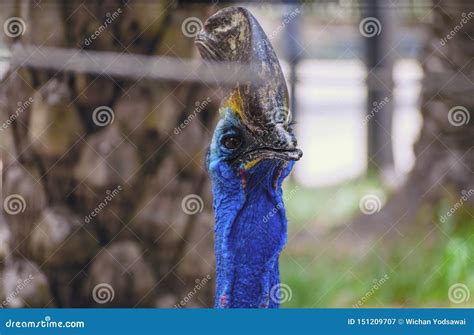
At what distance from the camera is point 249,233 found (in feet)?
6.31

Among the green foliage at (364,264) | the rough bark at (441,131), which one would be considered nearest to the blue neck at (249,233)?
the green foliage at (364,264)

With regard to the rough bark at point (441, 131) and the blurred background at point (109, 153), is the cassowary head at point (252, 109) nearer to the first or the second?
the blurred background at point (109, 153)

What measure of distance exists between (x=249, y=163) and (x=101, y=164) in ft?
2.76

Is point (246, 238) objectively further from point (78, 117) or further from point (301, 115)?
point (301, 115)

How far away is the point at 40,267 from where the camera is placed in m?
2.59

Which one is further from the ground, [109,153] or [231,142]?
[109,153]

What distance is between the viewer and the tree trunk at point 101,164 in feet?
8.42

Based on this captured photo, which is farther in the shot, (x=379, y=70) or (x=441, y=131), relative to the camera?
(x=441, y=131)

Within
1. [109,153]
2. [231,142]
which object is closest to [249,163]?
[231,142]

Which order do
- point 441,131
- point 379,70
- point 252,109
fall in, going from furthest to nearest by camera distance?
point 441,131, point 379,70, point 252,109

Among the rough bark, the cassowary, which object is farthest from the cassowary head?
the rough bark

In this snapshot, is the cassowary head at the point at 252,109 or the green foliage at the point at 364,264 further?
the green foliage at the point at 364,264

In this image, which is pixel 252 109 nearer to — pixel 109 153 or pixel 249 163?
pixel 249 163
